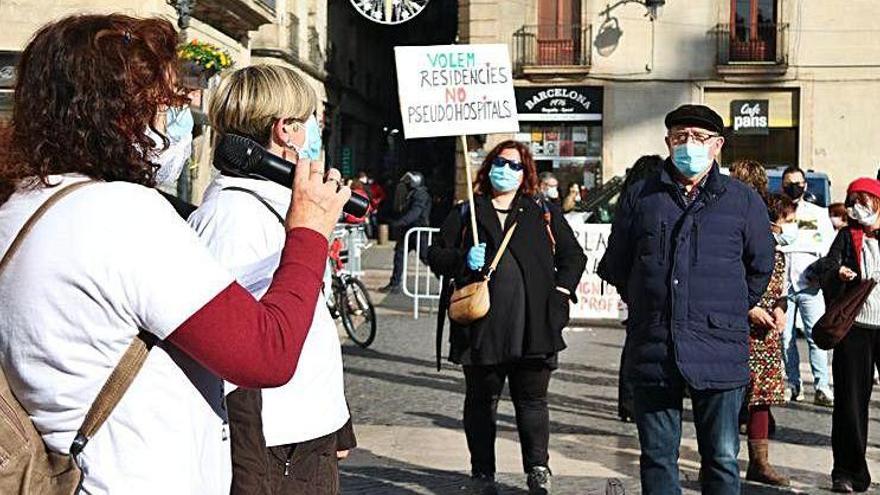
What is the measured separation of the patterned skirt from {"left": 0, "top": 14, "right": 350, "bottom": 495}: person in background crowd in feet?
16.8

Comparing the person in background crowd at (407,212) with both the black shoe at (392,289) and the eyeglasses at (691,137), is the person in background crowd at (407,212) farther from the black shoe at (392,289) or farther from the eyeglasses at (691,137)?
the eyeglasses at (691,137)

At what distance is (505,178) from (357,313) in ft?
21.1

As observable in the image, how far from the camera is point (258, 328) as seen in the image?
7.41ft

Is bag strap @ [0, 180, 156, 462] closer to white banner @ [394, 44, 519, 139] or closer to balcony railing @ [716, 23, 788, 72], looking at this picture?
white banner @ [394, 44, 519, 139]

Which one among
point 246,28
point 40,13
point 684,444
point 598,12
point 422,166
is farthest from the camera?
point 422,166

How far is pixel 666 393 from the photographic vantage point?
5.20 metres

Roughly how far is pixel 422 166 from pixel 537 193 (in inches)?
1574

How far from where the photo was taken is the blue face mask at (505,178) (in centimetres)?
661

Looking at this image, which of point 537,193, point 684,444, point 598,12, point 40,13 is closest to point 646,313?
point 537,193

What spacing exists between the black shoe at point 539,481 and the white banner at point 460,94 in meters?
2.61

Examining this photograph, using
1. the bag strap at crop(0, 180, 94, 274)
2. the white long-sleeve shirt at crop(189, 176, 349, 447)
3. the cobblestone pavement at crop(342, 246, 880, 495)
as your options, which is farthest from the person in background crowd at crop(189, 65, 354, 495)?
the cobblestone pavement at crop(342, 246, 880, 495)

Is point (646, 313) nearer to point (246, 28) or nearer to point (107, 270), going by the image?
point (107, 270)

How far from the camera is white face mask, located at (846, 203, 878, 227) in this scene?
6.96 m

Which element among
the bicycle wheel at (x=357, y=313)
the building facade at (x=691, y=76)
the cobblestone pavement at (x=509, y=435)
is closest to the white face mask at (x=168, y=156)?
the cobblestone pavement at (x=509, y=435)
